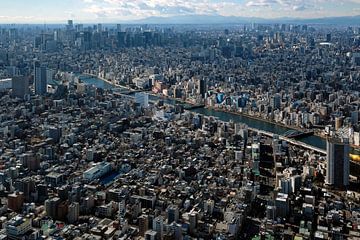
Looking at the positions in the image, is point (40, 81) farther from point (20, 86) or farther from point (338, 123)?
point (338, 123)

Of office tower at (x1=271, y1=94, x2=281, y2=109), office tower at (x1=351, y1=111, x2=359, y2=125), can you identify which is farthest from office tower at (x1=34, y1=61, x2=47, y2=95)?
office tower at (x1=351, y1=111, x2=359, y2=125)

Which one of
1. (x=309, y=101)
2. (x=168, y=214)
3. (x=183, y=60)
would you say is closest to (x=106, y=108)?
(x=309, y=101)

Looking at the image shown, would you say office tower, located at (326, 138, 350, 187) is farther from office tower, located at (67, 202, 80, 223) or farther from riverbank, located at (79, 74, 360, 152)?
office tower, located at (67, 202, 80, 223)

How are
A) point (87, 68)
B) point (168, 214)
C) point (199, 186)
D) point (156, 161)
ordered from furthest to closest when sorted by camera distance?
point (87, 68) < point (156, 161) < point (199, 186) < point (168, 214)

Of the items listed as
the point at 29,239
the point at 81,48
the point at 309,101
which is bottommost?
the point at 29,239

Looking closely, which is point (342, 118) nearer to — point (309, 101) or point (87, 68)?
point (309, 101)

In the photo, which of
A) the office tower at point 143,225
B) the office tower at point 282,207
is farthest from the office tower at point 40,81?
the office tower at point 282,207

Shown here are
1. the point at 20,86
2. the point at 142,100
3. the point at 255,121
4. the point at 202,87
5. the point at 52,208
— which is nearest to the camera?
the point at 52,208

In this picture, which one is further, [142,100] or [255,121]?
[142,100]

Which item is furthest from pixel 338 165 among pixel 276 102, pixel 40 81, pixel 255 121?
pixel 40 81
